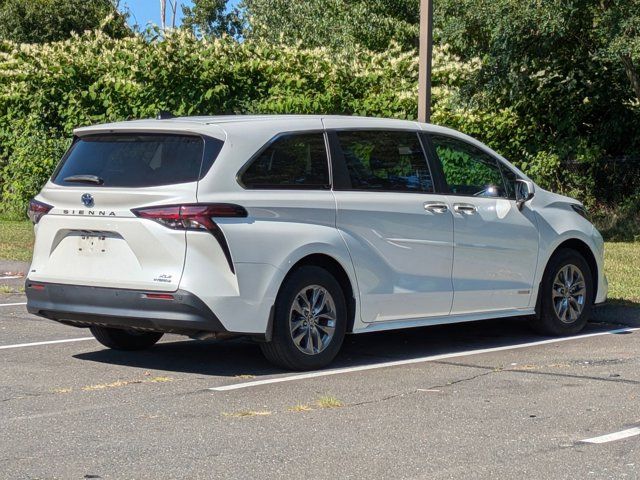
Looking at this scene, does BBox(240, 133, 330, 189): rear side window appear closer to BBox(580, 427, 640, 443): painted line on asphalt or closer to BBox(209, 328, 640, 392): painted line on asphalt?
BBox(209, 328, 640, 392): painted line on asphalt

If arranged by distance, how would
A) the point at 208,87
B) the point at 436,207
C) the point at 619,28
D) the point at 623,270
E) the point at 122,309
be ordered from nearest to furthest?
the point at 122,309 < the point at 436,207 < the point at 623,270 < the point at 619,28 < the point at 208,87

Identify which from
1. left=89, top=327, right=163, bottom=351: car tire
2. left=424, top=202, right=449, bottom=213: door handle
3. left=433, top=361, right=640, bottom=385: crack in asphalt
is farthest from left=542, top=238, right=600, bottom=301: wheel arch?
left=89, top=327, right=163, bottom=351: car tire

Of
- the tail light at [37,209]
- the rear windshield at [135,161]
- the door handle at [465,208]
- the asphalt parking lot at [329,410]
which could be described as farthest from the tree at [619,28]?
the tail light at [37,209]

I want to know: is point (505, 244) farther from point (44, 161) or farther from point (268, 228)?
point (44, 161)

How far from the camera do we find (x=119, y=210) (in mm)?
8180

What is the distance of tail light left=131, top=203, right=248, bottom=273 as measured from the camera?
794 centimetres

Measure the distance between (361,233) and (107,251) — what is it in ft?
6.02

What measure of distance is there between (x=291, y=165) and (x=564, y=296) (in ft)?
10.2

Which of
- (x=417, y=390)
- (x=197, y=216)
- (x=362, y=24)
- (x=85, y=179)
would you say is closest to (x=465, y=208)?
(x=417, y=390)

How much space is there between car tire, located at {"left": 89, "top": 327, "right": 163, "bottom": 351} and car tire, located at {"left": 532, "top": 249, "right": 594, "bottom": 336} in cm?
330

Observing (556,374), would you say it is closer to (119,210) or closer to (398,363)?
(398,363)

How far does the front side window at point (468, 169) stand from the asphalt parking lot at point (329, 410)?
1.28 m

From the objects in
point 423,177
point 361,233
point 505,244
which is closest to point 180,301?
point 361,233

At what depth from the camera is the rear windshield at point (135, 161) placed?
820cm
